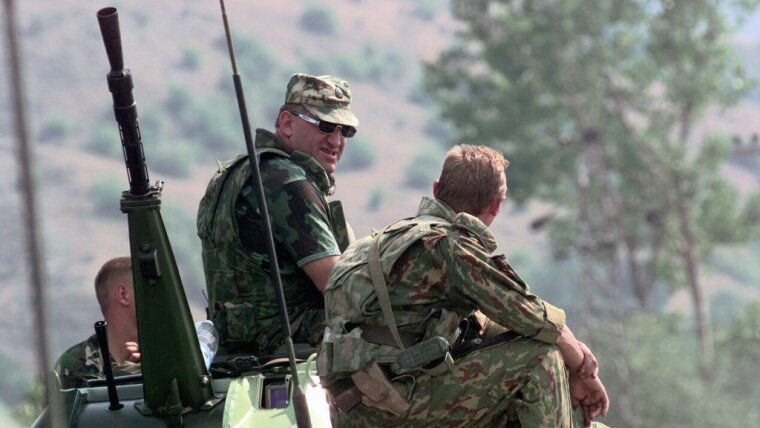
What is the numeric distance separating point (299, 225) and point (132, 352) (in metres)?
1.12

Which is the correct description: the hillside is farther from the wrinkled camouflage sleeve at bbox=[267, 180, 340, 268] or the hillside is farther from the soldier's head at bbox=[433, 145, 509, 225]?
the soldier's head at bbox=[433, 145, 509, 225]

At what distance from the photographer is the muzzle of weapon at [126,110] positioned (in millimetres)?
6207

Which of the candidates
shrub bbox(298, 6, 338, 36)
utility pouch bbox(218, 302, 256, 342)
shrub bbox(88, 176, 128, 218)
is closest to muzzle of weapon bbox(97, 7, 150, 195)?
utility pouch bbox(218, 302, 256, 342)

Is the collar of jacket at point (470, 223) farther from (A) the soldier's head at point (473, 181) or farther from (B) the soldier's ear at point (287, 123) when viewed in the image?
(B) the soldier's ear at point (287, 123)

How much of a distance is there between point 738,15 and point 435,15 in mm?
61650

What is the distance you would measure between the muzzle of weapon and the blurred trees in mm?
35978

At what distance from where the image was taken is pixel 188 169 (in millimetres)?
74062

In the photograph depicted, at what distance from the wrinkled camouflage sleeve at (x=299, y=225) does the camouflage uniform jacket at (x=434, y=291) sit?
3.02ft

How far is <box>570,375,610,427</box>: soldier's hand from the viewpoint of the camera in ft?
21.7

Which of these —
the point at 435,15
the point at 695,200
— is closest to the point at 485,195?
the point at 695,200

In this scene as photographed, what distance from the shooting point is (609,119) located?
1725 inches

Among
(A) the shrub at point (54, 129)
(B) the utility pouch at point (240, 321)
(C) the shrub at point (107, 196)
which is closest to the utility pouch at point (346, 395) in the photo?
(B) the utility pouch at point (240, 321)

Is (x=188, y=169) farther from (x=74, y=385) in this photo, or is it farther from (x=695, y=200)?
(x=74, y=385)

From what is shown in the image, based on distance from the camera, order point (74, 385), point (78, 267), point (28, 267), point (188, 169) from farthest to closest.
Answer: point (188, 169)
point (78, 267)
point (74, 385)
point (28, 267)
